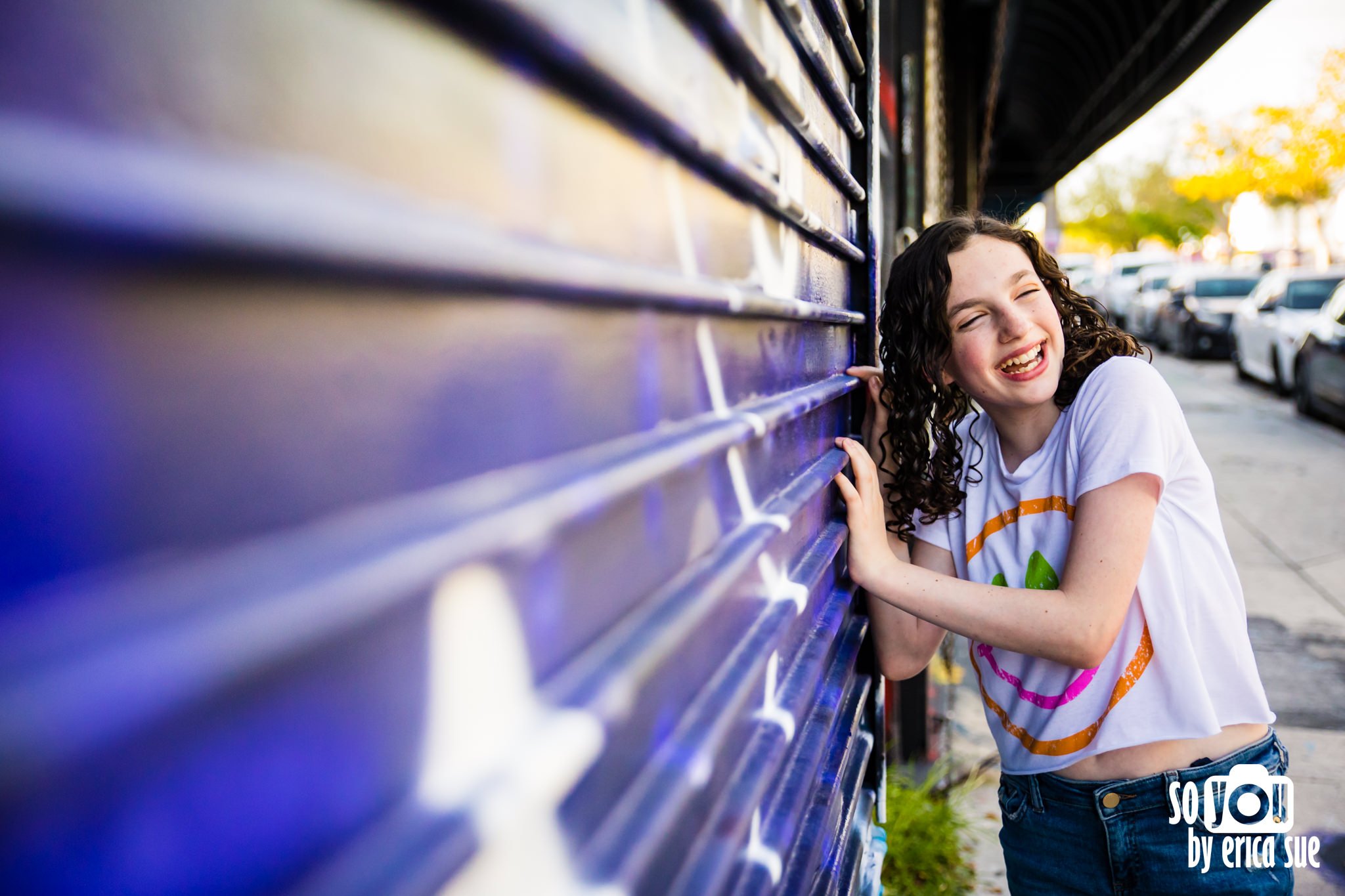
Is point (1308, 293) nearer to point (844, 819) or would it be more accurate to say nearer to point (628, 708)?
point (844, 819)

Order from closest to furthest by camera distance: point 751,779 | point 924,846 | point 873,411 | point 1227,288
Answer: point 751,779 → point 873,411 → point 924,846 → point 1227,288

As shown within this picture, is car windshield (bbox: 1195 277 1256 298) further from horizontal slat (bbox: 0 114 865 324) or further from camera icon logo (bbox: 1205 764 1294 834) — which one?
horizontal slat (bbox: 0 114 865 324)

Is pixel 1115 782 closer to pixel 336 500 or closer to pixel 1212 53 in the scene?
pixel 336 500

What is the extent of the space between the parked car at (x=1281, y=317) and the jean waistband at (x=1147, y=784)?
505 inches

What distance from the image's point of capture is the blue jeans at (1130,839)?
1.81 metres

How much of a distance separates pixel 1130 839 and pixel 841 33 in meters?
1.75

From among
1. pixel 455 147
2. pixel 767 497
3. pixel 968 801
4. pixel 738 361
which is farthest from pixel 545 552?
pixel 968 801

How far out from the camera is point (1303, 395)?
11773mm

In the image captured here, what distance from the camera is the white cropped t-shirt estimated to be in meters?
1.78

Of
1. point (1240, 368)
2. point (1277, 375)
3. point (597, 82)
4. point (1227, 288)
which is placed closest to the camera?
point (597, 82)

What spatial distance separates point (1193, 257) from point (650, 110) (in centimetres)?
6376

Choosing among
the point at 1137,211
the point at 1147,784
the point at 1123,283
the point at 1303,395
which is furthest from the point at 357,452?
the point at 1137,211

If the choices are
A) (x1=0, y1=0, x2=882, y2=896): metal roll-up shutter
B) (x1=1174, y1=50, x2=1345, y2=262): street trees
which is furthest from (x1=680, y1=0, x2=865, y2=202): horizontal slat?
(x1=1174, y1=50, x2=1345, y2=262): street trees

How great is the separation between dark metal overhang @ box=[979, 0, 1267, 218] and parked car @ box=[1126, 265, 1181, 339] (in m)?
4.43
